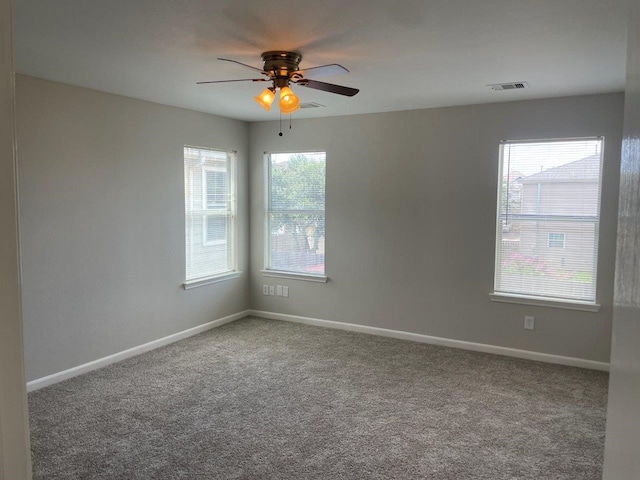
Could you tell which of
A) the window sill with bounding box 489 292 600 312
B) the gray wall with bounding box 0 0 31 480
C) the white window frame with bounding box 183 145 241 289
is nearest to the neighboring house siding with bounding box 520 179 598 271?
the window sill with bounding box 489 292 600 312

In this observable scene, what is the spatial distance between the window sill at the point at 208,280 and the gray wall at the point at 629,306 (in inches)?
179

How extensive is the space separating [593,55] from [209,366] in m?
3.67

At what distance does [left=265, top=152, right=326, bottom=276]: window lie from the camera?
535 cm

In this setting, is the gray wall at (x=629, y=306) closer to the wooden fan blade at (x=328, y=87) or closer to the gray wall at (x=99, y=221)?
the wooden fan blade at (x=328, y=87)

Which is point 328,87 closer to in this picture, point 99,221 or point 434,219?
point 434,219

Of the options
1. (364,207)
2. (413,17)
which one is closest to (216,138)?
(364,207)

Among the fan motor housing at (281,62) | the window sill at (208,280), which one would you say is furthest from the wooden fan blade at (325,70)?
the window sill at (208,280)

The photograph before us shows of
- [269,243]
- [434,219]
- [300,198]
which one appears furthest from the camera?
[269,243]

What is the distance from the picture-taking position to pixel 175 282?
4770 millimetres

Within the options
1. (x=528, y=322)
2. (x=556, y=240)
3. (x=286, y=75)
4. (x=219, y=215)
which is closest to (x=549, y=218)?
(x=556, y=240)

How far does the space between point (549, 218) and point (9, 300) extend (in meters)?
4.39

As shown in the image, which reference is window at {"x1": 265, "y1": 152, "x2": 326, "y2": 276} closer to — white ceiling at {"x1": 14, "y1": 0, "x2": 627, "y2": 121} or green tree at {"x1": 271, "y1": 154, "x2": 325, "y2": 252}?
green tree at {"x1": 271, "y1": 154, "x2": 325, "y2": 252}

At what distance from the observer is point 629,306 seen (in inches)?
22.1

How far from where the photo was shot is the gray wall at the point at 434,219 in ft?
13.2
